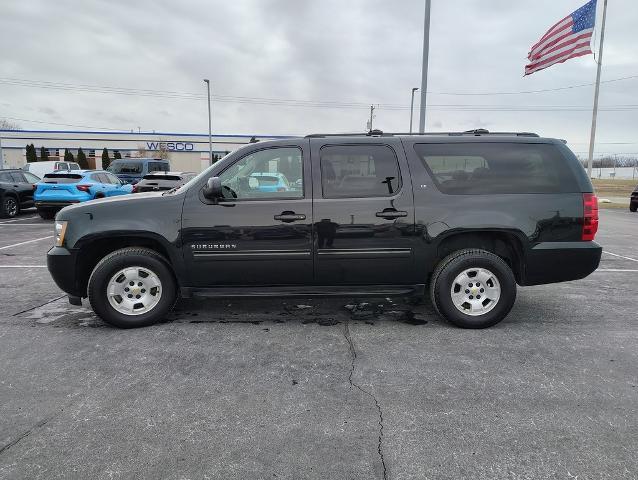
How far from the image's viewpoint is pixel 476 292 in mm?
4285

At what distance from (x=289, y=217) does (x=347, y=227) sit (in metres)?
0.57

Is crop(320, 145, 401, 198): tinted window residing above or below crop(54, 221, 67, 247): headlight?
above

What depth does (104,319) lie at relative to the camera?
13.9 feet

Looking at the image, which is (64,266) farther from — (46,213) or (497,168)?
(46,213)

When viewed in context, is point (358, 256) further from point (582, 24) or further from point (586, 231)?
point (582, 24)

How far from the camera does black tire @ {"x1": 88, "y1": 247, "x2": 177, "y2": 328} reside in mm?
4168

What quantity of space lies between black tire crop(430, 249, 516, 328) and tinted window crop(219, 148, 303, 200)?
1619mm

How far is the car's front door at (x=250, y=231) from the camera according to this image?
13.7ft

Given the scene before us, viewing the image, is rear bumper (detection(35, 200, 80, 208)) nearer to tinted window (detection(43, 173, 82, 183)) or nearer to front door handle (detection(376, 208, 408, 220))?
tinted window (detection(43, 173, 82, 183))

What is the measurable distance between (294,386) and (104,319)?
7.39 ft

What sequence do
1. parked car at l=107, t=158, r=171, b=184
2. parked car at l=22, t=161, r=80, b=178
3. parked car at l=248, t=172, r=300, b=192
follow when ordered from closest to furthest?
parked car at l=248, t=172, r=300, b=192 → parked car at l=107, t=158, r=171, b=184 → parked car at l=22, t=161, r=80, b=178

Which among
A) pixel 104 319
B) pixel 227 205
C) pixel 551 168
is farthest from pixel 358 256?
pixel 104 319

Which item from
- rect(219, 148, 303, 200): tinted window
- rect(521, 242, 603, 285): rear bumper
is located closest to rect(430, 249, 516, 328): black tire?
rect(521, 242, 603, 285): rear bumper

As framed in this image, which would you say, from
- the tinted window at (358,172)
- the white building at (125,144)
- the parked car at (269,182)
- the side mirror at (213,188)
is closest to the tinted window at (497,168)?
the tinted window at (358,172)
